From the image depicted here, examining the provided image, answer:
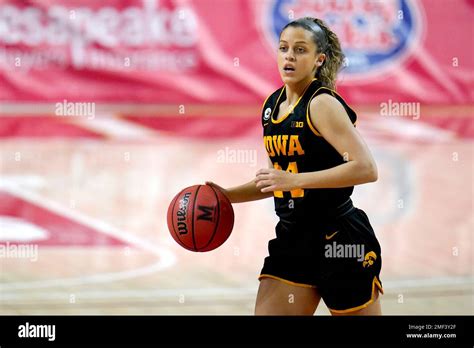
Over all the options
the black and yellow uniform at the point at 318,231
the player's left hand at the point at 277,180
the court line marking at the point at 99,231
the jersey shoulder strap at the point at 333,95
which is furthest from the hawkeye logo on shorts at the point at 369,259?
the court line marking at the point at 99,231

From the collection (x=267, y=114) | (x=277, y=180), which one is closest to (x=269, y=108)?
(x=267, y=114)

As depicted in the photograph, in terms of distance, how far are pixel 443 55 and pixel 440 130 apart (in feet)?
1.87

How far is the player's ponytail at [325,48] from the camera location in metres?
3.19

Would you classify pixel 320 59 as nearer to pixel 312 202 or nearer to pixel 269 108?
pixel 269 108

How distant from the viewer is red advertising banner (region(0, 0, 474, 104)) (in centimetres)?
588

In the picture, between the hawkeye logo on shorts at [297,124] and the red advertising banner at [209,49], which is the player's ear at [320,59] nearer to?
the hawkeye logo on shorts at [297,124]

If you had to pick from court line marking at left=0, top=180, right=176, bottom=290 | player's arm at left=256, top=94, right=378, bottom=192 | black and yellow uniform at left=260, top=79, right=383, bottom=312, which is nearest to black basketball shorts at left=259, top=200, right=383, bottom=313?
black and yellow uniform at left=260, top=79, right=383, bottom=312

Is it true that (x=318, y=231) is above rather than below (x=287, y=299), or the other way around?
above

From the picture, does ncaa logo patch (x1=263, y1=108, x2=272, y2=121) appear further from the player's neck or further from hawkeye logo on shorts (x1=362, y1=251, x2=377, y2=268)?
hawkeye logo on shorts (x1=362, y1=251, x2=377, y2=268)

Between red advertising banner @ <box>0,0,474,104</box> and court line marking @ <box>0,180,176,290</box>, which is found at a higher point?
red advertising banner @ <box>0,0,474,104</box>

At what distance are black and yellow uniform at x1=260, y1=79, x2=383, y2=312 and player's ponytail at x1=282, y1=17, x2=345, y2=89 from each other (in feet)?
Result: 0.29

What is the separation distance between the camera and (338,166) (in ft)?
9.77

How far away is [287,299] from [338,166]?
57 cm
